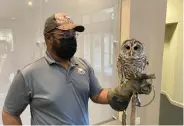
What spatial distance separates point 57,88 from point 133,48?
45 cm

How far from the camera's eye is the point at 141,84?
973mm

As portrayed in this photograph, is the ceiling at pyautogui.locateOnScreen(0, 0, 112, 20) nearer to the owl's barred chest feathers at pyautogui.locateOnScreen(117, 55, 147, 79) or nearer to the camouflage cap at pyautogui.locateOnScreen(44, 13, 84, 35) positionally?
the camouflage cap at pyautogui.locateOnScreen(44, 13, 84, 35)

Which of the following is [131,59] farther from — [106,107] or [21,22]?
[106,107]

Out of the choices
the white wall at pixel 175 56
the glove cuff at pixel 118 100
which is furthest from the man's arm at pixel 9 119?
the white wall at pixel 175 56

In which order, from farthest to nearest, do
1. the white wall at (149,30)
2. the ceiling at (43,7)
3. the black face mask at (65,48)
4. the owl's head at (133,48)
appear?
the white wall at (149,30), the ceiling at (43,7), the black face mask at (65,48), the owl's head at (133,48)

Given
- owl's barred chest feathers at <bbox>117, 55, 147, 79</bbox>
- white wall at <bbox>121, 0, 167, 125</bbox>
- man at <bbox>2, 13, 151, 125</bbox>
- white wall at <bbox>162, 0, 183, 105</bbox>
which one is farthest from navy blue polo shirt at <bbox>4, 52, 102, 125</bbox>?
white wall at <bbox>162, 0, 183, 105</bbox>

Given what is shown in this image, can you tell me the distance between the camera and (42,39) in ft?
5.81

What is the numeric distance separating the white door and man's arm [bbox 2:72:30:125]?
59cm

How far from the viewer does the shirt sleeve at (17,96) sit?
1071 mm

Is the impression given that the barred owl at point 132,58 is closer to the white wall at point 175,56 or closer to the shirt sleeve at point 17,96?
the shirt sleeve at point 17,96

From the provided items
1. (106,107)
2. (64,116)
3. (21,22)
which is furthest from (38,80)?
(106,107)

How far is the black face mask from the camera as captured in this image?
3.87 feet

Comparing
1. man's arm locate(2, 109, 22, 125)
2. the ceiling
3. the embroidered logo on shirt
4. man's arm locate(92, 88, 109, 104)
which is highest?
the ceiling

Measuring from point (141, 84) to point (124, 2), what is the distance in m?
1.41
